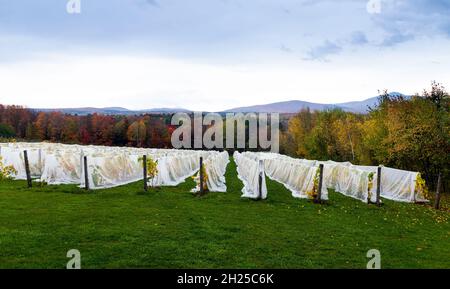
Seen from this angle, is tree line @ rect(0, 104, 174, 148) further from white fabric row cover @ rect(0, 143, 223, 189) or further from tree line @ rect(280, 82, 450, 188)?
white fabric row cover @ rect(0, 143, 223, 189)

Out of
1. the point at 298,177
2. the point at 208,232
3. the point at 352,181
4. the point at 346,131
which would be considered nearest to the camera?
the point at 208,232

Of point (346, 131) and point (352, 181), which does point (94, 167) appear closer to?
point (352, 181)

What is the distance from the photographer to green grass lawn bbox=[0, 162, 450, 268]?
8172 mm

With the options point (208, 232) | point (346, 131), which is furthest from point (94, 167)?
point (346, 131)

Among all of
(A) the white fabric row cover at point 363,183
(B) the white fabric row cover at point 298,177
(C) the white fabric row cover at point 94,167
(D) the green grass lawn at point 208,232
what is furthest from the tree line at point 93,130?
(D) the green grass lawn at point 208,232

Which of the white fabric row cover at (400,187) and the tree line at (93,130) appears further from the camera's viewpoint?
the tree line at (93,130)

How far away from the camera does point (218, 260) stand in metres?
8.07

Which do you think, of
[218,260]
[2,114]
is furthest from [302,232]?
[2,114]

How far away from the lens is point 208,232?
10461 millimetres

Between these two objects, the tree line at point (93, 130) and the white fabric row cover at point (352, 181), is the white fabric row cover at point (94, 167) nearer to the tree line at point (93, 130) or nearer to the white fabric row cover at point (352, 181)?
the white fabric row cover at point (352, 181)

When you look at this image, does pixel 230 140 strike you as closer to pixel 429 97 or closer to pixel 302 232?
pixel 429 97

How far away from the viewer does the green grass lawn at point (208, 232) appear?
322 inches

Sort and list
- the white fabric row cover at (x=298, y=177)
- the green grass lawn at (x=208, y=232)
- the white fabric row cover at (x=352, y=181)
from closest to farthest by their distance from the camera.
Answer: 1. the green grass lawn at (x=208, y=232)
2. the white fabric row cover at (x=298, y=177)
3. the white fabric row cover at (x=352, y=181)

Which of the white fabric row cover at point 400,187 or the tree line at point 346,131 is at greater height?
the tree line at point 346,131
